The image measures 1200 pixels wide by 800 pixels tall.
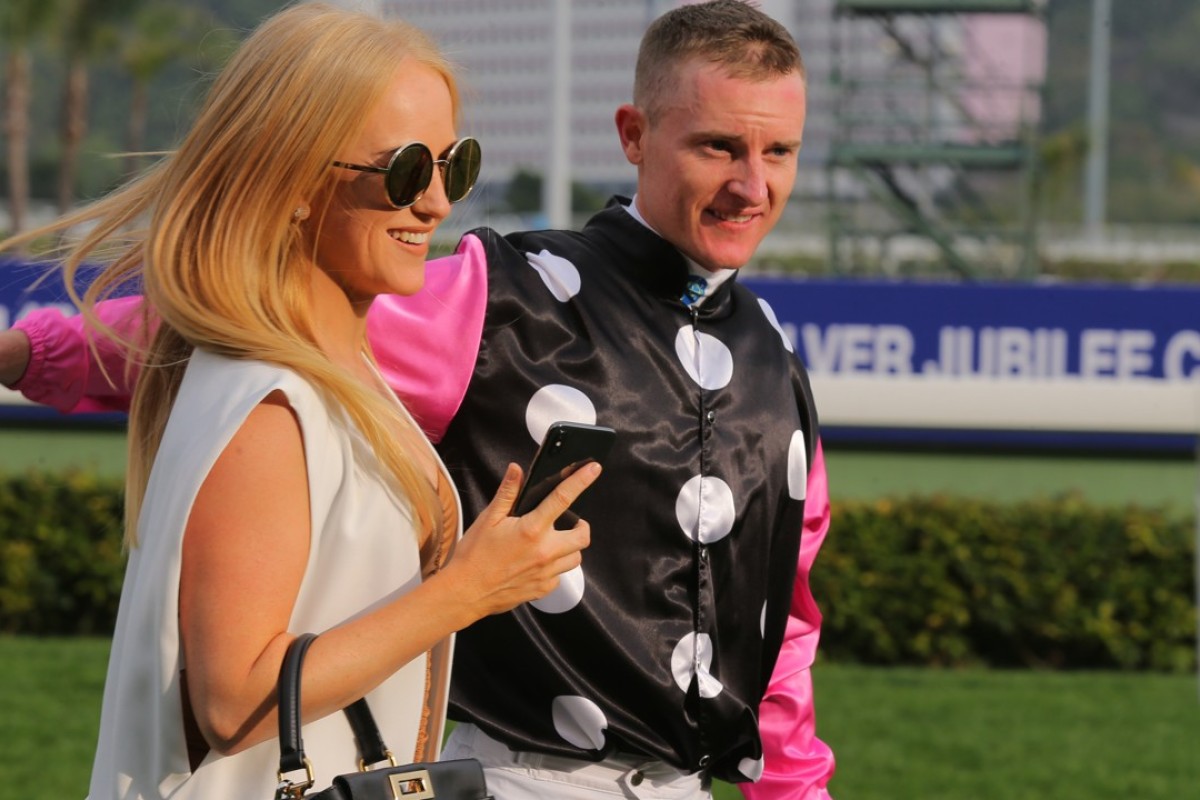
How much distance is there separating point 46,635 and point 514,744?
18.2 feet

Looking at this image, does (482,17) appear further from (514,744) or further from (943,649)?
(514,744)

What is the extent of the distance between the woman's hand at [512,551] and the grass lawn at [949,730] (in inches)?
140

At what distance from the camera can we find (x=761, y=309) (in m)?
2.48

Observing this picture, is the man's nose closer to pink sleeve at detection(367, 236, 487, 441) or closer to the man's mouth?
the man's mouth

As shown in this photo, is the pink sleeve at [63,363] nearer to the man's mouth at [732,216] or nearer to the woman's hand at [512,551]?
the woman's hand at [512,551]

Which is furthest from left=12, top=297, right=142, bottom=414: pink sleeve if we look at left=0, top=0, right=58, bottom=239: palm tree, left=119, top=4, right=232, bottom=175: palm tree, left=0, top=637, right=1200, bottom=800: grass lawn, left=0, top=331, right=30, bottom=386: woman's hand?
left=119, top=4, right=232, bottom=175: palm tree

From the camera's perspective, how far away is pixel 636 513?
7.27 feet

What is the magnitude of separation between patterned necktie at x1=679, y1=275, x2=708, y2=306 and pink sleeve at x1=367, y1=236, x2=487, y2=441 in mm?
299

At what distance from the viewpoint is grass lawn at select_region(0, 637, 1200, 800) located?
5.10 m

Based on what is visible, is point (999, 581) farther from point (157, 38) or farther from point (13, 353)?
point (157, 38)

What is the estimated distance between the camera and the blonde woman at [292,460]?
1.50 m

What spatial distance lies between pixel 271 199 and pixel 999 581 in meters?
5.73

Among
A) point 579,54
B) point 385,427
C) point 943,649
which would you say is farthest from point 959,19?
point 385,427

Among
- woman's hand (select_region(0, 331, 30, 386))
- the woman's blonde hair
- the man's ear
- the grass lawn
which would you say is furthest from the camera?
the grass lawn
